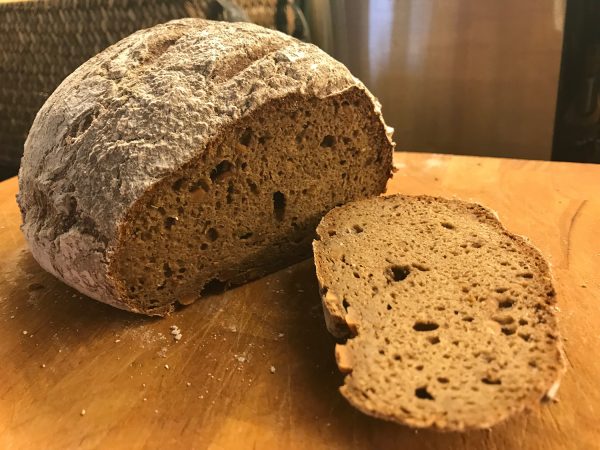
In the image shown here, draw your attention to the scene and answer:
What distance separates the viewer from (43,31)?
2.89 m

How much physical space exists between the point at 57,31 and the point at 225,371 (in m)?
2.17

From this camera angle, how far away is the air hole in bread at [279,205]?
1.95 metres

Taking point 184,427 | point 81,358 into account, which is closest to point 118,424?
point 184,427

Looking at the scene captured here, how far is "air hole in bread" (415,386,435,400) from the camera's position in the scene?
125 cm

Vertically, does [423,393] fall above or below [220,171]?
below

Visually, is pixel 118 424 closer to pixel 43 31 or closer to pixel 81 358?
pixel 81 358

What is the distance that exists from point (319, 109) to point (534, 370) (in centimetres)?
105

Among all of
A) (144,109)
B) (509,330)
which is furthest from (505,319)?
(144,109)

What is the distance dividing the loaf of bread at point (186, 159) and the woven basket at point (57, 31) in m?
0.59

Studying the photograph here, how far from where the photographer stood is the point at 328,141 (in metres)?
1.98

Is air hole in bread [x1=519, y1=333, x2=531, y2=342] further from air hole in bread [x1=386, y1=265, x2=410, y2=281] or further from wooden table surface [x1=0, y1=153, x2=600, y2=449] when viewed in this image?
air hole in bread [x1=386, y1=265, x2=410, y2=281]

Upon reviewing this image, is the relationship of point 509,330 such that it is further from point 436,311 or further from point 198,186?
point 198,186

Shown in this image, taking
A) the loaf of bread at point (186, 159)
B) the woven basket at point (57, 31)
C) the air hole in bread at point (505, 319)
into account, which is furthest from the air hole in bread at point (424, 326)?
the woven basket at point (57, 31)

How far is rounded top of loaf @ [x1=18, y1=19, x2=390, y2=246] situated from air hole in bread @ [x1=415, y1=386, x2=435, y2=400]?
887 millimetres
